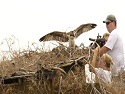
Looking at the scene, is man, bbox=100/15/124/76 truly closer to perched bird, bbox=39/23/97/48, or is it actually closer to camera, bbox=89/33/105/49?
camera, bbox=89/33/105/49

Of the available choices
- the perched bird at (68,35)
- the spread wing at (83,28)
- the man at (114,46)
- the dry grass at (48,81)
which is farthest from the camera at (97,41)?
the spread wing at (83,28)

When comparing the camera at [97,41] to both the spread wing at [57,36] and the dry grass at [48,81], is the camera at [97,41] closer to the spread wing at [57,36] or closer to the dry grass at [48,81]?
the dry grass at [48,81]

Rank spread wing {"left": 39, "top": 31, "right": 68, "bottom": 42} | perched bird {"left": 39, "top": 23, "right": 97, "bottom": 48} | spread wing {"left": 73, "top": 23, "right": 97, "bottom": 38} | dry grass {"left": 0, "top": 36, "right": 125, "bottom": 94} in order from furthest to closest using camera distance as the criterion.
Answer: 1. spread wing {"left": 73, "top": 23, "right": 97, "bottom": 38}
2. spread wing {"left": 39, "top": 31, "right": 68, "bottom": 42}
3. perched bird {"left": 39, "top": 23, "right": 97, "bottom": 48}
4. dry grass {"left": 0, "top": 36, "right": 125, "bottom": 94}

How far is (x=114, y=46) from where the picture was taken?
6316 millimetres

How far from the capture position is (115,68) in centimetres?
594

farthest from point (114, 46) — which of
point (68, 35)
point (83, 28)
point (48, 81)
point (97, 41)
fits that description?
point (48, 81)

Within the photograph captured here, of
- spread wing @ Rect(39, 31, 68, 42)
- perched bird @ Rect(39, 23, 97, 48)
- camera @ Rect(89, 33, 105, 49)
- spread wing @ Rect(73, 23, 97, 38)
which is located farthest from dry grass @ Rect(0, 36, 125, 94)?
spread wing @ Rect(73, 23, 97, 38)

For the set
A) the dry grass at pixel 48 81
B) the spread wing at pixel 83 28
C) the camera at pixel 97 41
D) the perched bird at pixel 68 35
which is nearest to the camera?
the dry grass at pixel 48 81

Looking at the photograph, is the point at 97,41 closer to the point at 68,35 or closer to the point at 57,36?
the point at 68,35

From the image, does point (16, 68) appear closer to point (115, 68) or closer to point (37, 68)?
point (37, 68)

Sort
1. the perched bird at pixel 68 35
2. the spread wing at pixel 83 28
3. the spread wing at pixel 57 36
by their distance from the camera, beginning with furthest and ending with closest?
the spread wing at pixel 83 28, the spread wing at pixel 57 36, the perched bird at pixel 68 35

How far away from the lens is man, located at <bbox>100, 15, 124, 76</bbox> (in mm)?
6133

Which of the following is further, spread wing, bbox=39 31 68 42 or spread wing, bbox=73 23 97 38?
spread wing, bbox=73 23 97 38

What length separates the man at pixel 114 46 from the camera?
6.13m
